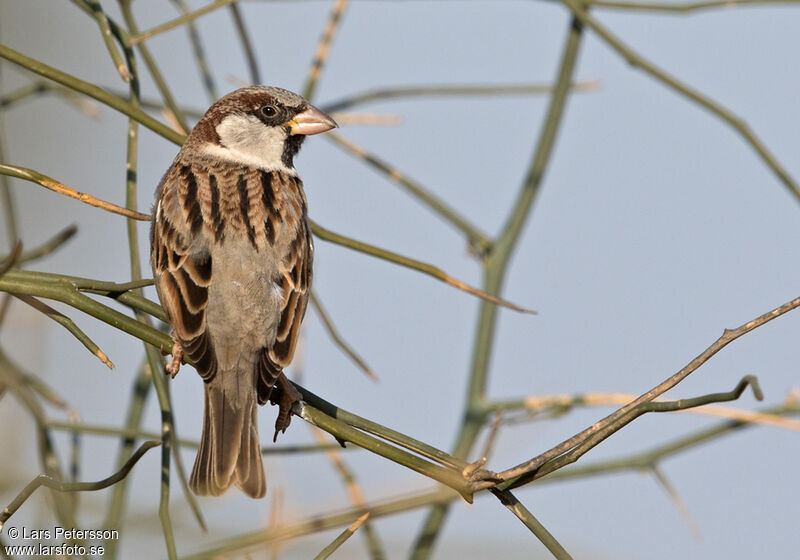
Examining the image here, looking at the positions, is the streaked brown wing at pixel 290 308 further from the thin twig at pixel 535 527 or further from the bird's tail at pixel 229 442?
the thin twig at pixel 535 527

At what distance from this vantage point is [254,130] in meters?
3.49

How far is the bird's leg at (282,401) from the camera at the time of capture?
2439 mm

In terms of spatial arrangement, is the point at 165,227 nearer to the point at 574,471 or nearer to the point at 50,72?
the point at 50,72

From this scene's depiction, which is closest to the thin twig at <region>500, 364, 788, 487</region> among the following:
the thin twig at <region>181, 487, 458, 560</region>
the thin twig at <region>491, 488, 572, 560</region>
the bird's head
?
the thin twig at <region>491, 488, 572, 560</region>

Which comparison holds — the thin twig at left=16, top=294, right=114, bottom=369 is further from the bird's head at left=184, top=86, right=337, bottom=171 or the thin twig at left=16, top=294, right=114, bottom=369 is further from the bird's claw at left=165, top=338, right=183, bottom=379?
the bird's head at left=184, top=86, right=337, bottom=171

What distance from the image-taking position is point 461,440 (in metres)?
2.71

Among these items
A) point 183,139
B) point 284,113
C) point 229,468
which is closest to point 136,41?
point 183,139

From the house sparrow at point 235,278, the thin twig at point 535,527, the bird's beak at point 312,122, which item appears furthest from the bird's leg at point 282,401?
the bird's beak at point 312,122

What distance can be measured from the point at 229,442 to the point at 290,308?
0.46m

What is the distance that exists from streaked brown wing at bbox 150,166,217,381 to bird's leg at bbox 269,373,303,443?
0.17m

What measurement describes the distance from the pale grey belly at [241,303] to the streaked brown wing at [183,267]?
0.03 meters

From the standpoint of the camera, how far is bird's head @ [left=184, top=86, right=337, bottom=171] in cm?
343

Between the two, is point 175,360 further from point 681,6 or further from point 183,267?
point 681,6

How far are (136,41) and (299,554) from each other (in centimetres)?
155
